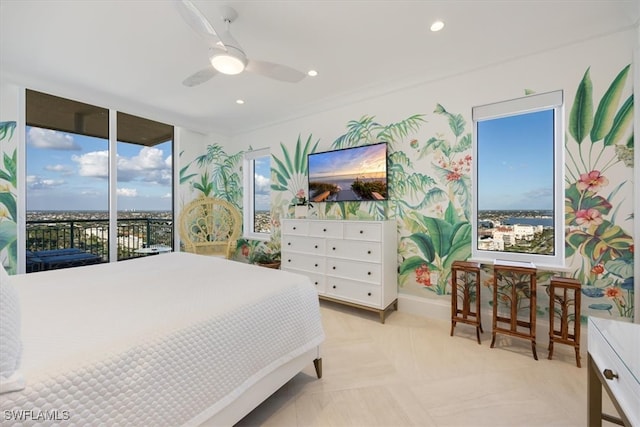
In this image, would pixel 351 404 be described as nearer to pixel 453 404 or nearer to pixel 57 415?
pixel 453 404

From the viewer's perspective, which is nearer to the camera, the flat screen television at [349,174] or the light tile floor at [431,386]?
the light tile floor at [431,386]

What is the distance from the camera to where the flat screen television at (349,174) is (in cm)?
308

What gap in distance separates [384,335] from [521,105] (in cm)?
242

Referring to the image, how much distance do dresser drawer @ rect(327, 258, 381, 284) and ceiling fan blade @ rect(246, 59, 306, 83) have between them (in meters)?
1.85

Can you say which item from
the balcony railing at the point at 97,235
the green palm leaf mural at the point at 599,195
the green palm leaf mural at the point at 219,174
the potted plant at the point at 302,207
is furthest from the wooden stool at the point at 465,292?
the balcony railing at the point at 97,235

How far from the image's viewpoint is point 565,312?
2035 mm

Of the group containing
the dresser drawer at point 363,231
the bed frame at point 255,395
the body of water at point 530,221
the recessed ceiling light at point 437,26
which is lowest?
the bed frame at point 255,395

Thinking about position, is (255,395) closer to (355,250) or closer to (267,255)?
(355,250)

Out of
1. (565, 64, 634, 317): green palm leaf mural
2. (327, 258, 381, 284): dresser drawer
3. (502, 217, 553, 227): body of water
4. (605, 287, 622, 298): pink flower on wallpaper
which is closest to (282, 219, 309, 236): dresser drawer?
(327, 258, 381, 284): dresser drawer

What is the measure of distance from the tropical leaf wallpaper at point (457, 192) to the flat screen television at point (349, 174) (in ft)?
0.33

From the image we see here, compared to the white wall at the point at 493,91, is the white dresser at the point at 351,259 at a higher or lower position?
lower

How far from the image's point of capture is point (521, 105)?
239 cm

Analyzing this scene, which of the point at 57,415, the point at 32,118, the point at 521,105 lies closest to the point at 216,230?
the point at 32,118

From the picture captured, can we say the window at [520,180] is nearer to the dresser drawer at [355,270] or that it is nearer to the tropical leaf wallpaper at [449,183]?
the tropical leaf wallpaper at [449,183]
